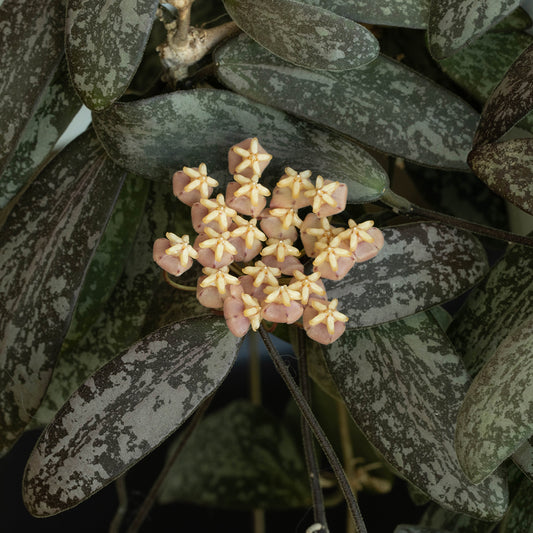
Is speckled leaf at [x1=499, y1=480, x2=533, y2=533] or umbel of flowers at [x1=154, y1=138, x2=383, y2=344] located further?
speckled leaf at [x1=499, y1=480, x2=533, y2=533]

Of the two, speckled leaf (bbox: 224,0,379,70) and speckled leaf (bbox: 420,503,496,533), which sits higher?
speckled leaf (bbox: 224,0,379,70)

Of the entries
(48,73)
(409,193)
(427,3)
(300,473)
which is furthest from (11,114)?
(300,473)

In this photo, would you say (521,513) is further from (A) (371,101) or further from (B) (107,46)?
(B) (107,46)

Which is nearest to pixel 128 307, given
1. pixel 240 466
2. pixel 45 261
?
pixel 45 261

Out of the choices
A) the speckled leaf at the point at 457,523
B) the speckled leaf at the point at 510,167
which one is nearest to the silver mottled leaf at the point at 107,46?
the speckled leaf at the point at 510,167

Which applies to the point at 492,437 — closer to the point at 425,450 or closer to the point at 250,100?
the point at 425,450

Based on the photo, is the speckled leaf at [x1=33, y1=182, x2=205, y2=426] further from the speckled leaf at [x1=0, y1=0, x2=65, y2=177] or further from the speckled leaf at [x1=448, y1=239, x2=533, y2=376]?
the speckled leaf at [x1=448, y1=239, x2=533, y2=376]

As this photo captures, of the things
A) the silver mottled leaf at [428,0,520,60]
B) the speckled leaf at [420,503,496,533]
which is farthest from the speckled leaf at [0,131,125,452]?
the speckled leaf at [420,503,496,533]
